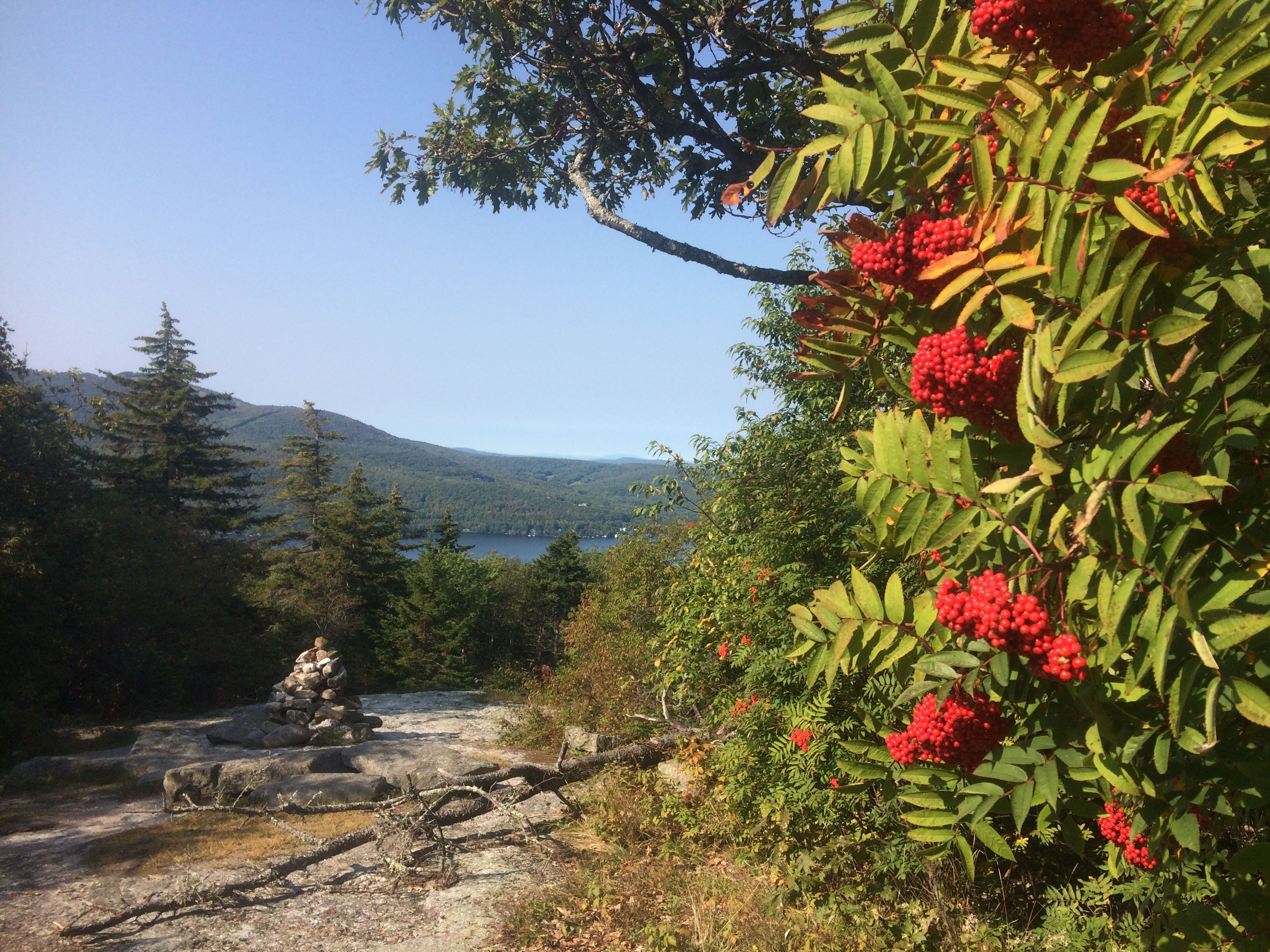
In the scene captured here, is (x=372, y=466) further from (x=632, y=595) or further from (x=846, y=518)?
(x=846, y=518)

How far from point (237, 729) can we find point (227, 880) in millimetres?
7453

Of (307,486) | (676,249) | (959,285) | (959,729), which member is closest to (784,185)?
(959,285)

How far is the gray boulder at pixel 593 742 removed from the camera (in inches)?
350

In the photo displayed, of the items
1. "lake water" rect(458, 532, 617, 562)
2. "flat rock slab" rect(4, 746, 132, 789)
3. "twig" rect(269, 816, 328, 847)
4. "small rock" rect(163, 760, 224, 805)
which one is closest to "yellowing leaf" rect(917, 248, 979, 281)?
"twig" rect(269, 816, 328, 847)

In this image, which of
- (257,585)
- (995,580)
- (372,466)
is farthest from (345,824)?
(372,466)

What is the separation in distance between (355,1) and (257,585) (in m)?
21.2

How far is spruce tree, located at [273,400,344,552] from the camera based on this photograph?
1200 inches

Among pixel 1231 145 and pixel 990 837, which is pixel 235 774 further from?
pixel 1231 145

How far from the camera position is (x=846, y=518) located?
4.57m

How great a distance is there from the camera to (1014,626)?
1.09 metres

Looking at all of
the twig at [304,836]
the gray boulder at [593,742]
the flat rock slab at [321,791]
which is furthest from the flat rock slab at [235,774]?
the gray boulder at [593,742]

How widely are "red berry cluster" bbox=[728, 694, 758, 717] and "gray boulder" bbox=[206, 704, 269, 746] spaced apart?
9.96 metres

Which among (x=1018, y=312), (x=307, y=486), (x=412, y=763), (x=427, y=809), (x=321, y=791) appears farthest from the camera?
(x=307, y=486)

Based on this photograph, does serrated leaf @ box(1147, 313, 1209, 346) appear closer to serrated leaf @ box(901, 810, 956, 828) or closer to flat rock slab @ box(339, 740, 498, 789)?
serrated leaf @ box(901, 810, 956, 828)
